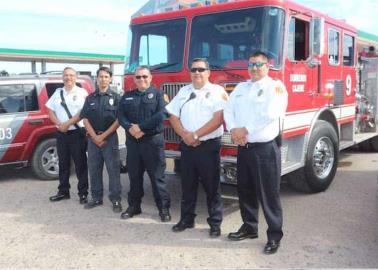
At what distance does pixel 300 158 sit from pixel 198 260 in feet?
7.12

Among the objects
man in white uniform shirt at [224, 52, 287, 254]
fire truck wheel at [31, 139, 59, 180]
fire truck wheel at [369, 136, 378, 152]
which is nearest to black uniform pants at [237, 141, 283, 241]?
man in white uniform shirt at [224, 52, 287, 254]

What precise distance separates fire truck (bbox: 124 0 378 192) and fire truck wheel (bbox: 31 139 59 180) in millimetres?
2270

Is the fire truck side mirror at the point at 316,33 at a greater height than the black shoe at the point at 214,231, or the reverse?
the fire truck side mirror at the point at 316,33

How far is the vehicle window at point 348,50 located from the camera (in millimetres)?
6758

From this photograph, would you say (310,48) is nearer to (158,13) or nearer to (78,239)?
(158,13)

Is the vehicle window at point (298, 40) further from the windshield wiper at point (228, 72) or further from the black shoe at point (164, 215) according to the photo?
the black shoe at point (164, 215)

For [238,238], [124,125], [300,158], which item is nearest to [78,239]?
[124,125]

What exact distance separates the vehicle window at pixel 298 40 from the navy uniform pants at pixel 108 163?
95.7 inches

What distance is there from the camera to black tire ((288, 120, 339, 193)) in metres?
5.79

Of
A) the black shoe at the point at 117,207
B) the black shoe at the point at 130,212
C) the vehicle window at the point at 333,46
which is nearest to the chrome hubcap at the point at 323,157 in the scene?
the vehicle window at the point at 333,46

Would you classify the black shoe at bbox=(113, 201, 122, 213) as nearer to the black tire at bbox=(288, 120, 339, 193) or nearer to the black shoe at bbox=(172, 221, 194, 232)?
the black shoe at bbox=(172, 221, 194, 232)

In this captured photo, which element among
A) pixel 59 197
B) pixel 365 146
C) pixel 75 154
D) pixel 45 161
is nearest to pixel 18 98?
pixel 45 161

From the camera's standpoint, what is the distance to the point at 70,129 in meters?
5.97

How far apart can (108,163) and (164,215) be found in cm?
105
